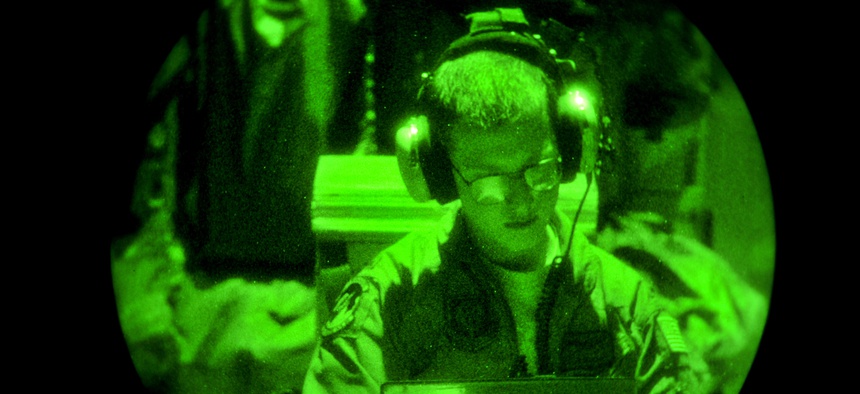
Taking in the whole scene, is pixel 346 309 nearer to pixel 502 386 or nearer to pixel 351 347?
pixel 351 347

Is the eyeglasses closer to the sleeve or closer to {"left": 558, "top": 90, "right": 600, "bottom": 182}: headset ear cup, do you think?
{"left": 558, "top": 90, "right": 600, "bottom": 182}: headset ear cup

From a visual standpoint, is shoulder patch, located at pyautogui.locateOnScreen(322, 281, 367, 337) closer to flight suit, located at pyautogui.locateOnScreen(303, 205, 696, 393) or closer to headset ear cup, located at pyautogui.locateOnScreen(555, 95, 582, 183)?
flight suit, located at pyautogui.locateOnScreen(303, 205, 696, 393)

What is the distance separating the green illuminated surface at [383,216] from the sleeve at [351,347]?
0.03 metres

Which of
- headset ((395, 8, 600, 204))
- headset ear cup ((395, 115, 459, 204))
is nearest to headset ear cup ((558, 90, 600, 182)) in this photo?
headset ((395, 8, 600, 204))

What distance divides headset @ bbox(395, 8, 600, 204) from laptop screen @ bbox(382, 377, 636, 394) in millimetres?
379

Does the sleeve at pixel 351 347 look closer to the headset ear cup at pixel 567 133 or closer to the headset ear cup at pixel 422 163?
the headset ear cup at pixel 422 163

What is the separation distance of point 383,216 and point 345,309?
212 mm

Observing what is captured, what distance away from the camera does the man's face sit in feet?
6.28

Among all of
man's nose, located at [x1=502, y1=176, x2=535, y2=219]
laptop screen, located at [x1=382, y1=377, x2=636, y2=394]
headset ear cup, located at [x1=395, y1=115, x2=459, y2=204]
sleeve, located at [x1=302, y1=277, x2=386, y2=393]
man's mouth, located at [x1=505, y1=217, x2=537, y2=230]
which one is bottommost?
laptop screen, located at [x1=382, y1=377, x2=636, y2=394]

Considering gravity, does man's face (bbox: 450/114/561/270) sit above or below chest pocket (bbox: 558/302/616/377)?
above

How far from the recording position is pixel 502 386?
1925 mm

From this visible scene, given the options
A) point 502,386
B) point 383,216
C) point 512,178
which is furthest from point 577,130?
point 502,386

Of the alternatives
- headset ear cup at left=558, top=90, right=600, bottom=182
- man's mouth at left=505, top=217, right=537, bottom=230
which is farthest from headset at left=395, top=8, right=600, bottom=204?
man's mouth at left=505, top=217, right=537, bottom=230

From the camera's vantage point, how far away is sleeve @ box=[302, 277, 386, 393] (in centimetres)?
196
